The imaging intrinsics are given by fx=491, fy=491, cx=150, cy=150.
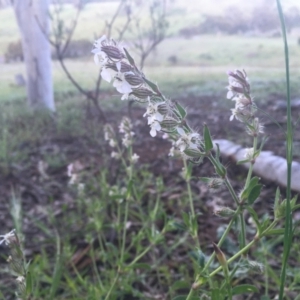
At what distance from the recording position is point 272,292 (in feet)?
2.73

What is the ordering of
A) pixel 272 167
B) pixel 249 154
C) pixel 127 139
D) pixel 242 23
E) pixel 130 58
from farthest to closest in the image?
1. pixel 242 23
2. pixel 272 167
3. pixel 127 139
4. pixel 249 154
5. pixel 130 58

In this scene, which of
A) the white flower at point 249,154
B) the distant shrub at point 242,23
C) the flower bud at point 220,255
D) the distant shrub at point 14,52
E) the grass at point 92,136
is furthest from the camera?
the distant shrub at point 14,52

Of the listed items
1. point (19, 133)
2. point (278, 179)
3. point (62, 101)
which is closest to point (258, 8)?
point (278, 179)

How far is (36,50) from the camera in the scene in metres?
1.87

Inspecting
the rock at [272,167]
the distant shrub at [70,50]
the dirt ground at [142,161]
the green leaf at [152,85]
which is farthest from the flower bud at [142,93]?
the distant shrub at [70,50]

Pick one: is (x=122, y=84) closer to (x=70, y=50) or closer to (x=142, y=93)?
(x=142, y=93)

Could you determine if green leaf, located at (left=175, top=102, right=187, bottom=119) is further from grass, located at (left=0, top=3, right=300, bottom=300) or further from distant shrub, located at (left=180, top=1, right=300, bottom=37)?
distant shrub, located at (left=180, top=1, right=300, bottom=37)

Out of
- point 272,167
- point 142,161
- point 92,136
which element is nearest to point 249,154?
point 272,167

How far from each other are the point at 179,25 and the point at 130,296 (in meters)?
1.26

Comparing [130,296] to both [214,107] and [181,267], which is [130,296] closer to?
[181,267]

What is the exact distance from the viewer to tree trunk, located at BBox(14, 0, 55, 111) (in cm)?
181

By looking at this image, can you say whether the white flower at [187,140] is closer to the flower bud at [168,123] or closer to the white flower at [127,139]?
the flower bud at [168,123]

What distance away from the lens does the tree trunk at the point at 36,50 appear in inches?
71.1

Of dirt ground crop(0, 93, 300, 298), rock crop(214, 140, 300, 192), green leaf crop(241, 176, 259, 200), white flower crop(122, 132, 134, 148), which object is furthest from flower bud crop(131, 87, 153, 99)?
rock crop(214, 140, 300, 192)
